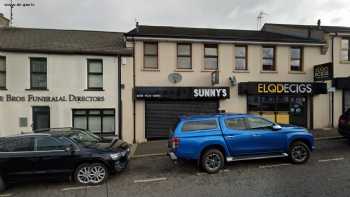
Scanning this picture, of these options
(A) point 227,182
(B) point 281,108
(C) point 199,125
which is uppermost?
(B) point 281,108

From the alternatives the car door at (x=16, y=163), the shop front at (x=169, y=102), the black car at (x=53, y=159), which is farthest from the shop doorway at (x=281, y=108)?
the car door at (x=16, y=163)

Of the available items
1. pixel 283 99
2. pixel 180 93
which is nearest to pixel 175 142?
pixel 180 93

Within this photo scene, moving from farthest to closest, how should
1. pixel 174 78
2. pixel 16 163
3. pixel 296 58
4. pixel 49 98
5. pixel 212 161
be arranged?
pixel 296 58, pixel 174 78, pixel 49 98, pixel 212 161, pixel 16 163

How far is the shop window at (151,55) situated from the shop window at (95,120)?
3120 mm

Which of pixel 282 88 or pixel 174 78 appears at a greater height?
pixel 174 78

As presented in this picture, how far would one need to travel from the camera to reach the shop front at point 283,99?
15.0 m

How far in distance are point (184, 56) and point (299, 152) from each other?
26.7 feet

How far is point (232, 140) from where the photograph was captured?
857 centimetres

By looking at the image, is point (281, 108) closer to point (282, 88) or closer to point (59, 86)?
point (282, 88)

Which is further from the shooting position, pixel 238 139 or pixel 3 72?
pixel 3 72

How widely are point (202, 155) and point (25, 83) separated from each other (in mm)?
10183

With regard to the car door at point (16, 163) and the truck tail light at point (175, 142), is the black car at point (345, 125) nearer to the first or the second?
the truck tail light at point (175, 142)

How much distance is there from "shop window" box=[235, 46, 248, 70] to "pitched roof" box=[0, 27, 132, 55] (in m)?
5.92

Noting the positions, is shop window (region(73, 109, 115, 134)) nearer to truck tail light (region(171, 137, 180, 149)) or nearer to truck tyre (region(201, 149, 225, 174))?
truck tail light (region(171, 137, 180, 149))
